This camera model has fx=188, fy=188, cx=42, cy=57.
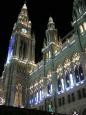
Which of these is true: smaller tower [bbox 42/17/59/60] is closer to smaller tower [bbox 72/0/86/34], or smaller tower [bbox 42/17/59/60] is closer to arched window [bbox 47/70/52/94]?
arched window [bbox 47/70/52/94]

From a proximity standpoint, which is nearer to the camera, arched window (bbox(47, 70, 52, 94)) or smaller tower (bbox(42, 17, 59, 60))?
arched window (bbox(47, 70, 52, 94))

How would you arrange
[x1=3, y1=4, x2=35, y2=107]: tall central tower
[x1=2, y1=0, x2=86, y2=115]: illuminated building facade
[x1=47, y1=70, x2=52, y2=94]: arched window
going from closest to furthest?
[x1=2, y1=0, x2=86, y2=115]: illuminated building facade → [x1=47, y1=70, x2=52, y2=94]: arched window → [x1=3, y1=4, x2=35, y2=107]: tall central tower

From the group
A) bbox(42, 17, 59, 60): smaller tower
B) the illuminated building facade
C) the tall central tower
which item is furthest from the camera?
the tall central tower

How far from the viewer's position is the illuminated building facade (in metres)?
43.2

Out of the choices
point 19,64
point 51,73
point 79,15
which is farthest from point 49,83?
point 79,15

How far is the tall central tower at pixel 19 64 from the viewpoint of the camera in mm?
61153

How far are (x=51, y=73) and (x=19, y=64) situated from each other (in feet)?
59.3

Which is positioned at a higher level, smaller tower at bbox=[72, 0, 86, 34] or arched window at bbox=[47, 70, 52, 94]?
smaller tower at bbox=[72, 0, 86, 34]

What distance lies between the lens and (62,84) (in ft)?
156

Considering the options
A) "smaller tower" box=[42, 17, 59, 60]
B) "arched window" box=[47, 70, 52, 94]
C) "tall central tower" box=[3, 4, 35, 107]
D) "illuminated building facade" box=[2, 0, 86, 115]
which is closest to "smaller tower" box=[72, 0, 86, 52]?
"illuminated building facade" box=[2, 0, 86, 115]

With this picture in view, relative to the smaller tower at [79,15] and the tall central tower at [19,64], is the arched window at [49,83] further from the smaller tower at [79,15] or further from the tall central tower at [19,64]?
the smaller tower at [79,15]

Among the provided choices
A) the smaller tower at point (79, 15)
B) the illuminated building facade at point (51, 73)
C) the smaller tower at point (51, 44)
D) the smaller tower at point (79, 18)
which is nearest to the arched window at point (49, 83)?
the illuminated building facade at point (51, 73)

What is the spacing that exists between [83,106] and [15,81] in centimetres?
2989

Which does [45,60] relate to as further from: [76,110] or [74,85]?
[76,110]
